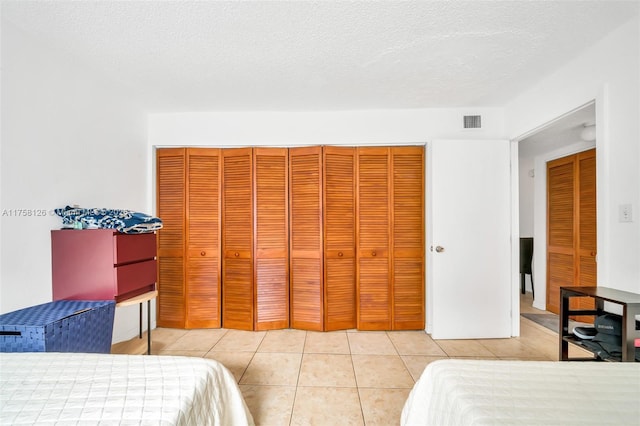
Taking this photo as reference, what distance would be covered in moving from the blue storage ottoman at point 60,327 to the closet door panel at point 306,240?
161 cm

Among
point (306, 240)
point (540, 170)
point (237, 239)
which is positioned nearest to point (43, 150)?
point (237, 239)

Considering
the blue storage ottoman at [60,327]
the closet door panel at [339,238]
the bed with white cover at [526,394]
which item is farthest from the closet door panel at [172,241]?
the bed with white cover at [526,394]

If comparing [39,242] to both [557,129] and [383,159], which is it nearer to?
[383,159]

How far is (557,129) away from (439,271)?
1.91 meters

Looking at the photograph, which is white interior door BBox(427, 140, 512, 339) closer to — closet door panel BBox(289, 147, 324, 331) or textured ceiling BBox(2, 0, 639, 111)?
textured ceiling BBox(2, 0, 639, 111)

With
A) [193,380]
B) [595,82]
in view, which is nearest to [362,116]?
[595,82]

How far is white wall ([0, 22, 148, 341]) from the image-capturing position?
1.61 meters

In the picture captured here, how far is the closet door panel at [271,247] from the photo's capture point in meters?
2.92

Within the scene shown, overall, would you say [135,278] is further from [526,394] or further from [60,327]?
[526,394]

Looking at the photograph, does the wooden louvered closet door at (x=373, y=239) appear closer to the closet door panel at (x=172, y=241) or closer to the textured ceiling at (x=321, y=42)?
the textured ceiling at (x=321, y=42)

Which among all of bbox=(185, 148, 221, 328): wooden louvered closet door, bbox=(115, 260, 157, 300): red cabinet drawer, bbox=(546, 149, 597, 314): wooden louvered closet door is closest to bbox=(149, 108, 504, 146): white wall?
bbox=(185, 148, 221, 328): wooden louvered closet door

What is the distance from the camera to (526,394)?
0.91 meters

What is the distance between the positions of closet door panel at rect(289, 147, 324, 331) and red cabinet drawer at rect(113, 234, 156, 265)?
1.29m

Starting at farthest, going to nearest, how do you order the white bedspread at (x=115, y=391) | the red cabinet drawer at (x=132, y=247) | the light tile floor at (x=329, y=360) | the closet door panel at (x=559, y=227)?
1. the closet door panel at (x=559, y=227)
2. the red cabinet drawer at (x=132, y=247)
3. the light tile floor at (x=329, y=360)
4. the white bedspread at (x=115, y=391)
